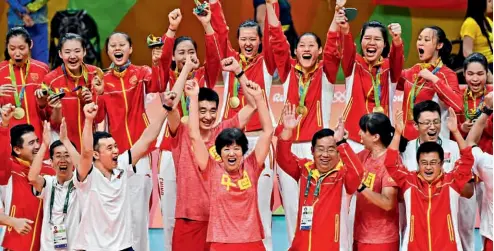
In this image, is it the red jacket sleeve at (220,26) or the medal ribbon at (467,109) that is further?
the red jacket sleeve at (220,26)

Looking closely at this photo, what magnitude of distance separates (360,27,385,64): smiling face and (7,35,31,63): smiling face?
8.47 feet

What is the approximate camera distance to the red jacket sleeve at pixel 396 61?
8.00m

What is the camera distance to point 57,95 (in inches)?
300

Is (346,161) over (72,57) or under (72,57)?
under

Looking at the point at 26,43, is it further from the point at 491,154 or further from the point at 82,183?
the point at 491,154

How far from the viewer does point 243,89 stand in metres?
7.36

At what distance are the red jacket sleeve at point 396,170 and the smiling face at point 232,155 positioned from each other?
1.00 metres

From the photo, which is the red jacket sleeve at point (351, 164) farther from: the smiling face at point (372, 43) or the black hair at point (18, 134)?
the black hair at point (18, 134)

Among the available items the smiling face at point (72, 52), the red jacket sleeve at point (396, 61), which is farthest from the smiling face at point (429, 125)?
the smiling face at point (72, 52)

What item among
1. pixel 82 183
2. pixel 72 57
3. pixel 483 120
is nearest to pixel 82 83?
pixel 72 57

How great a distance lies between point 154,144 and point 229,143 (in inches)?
50.6

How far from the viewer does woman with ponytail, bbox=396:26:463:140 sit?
8.08m

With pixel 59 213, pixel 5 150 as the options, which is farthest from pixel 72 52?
pixel 59 213

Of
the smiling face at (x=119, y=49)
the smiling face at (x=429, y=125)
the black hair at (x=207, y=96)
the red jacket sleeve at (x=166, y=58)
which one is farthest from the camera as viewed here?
the smiling face at (x=119, y=49)
